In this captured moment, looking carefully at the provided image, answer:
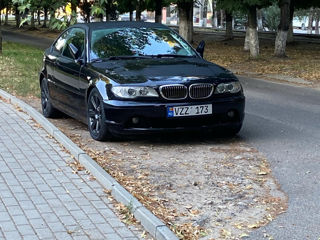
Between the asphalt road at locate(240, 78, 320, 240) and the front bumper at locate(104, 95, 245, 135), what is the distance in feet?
2.19

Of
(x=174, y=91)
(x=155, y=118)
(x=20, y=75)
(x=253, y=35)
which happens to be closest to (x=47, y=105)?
(x=155, y=118)

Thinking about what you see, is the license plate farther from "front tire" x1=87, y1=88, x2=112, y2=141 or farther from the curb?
the curb

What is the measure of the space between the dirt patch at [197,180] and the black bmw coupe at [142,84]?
0.31 meters

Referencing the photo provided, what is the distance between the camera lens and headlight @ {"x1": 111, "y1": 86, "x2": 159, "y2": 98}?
23.5ft

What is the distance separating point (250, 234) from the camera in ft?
14.5

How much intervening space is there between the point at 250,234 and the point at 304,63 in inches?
686

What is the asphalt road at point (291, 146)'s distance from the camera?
464cm

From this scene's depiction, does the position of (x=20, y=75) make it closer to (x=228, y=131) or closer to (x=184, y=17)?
(x=228, y=131)

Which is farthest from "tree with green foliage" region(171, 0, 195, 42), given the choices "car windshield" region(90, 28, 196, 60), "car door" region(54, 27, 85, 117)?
"car windshield" region(90, 28, 196, 60)

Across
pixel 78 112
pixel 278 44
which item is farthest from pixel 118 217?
pixel 278 44

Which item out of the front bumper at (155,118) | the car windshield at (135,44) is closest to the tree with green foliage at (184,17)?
the car windshield at (135,44)

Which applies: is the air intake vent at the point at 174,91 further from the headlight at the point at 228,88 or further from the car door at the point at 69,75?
the car door at the point at 69,75

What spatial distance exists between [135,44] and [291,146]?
263cm

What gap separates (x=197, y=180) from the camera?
19.4ft
